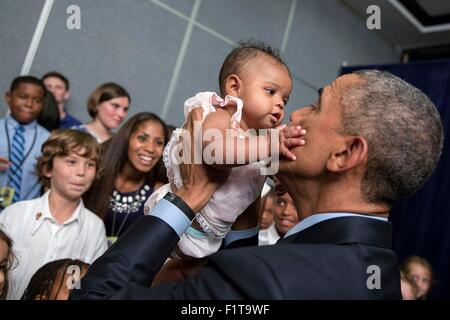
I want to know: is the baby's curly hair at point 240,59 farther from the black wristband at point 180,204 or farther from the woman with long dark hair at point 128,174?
the woman with long dark hair at point 128,174

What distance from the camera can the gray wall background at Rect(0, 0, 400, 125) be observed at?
126 inches

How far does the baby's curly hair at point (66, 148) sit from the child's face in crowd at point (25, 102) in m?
0.58

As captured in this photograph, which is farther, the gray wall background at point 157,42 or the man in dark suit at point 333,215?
the gray wall background at point 157,42

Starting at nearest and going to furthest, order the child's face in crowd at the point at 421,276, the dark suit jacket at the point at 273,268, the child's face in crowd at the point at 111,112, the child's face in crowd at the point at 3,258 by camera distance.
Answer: the dark suit jacket at the point at 273,268, the child's face in crowd at the point at 3,258, the child's face in crowd at the point at 111,112, the child's face in crowd at the point at 421,276

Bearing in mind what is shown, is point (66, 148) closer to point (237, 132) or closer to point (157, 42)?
A: point (237, 132)

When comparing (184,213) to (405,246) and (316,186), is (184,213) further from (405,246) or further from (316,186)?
(405,246)

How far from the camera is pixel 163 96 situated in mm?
4023

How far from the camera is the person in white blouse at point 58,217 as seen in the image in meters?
1.94

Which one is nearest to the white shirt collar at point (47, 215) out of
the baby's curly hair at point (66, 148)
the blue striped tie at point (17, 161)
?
the baby's curly hair at point (66, 148)

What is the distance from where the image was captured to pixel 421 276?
3.64 metres

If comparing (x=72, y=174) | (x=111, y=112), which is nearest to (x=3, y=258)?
(x=72, y=174)

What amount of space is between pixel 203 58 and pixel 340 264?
3.56m

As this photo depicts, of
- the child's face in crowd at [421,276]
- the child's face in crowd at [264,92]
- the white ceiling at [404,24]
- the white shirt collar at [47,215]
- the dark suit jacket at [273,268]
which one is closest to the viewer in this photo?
the dark suit jacket at [273,268]

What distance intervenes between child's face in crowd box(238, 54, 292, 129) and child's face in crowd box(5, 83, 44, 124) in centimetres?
194
